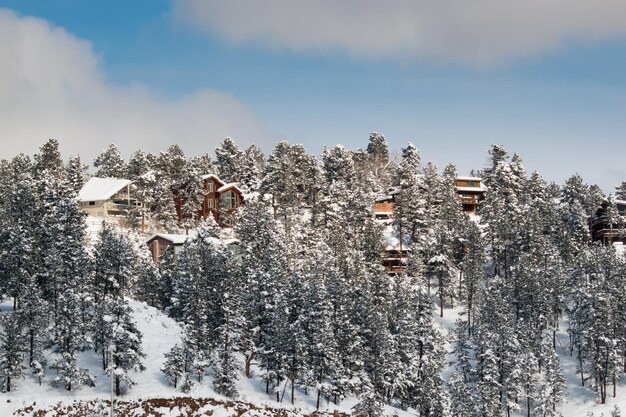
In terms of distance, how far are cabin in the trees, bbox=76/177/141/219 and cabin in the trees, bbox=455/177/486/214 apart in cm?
6988

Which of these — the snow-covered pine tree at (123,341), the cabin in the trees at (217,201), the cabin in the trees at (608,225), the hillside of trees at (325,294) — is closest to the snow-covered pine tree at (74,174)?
the hillside of trees at (325,294)

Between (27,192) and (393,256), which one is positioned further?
(393,256)

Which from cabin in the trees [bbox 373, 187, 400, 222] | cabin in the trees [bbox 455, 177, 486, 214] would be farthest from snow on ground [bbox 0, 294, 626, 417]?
cabin in the trees [bbox 455, 177, 486, 214]

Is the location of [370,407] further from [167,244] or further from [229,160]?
[229,160]

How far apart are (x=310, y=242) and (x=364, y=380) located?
36.7m

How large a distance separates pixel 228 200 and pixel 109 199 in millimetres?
22370

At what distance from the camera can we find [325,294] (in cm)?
6175

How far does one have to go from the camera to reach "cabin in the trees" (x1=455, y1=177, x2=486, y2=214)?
136 meters

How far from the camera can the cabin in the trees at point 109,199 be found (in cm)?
11444

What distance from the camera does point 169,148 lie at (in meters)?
148

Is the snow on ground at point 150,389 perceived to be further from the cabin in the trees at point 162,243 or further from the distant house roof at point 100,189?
the distant house roof at point 100,189

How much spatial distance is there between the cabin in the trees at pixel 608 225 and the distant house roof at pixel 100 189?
93.2m

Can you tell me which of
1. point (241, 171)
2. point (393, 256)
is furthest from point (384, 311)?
point (241, 171)

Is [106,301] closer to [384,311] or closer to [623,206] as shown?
[384,311]
